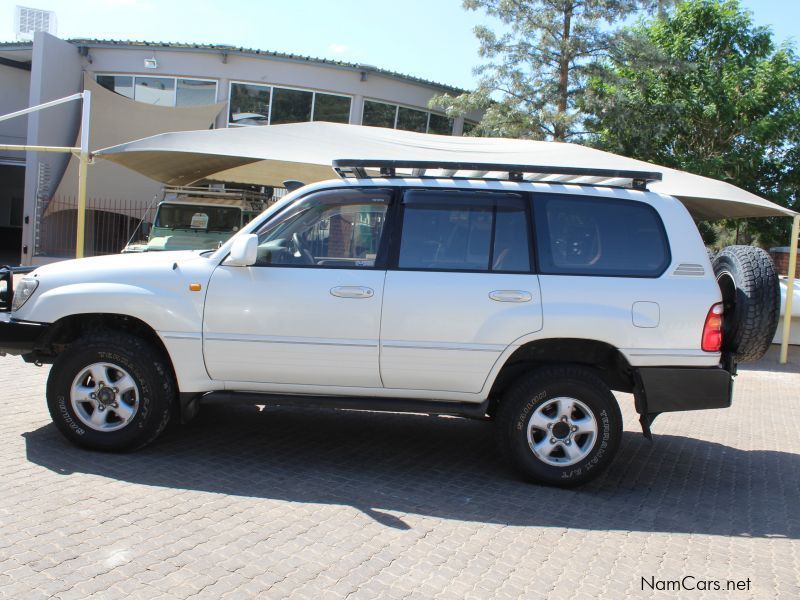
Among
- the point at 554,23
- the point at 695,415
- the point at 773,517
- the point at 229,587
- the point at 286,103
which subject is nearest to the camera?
the point at 229,587

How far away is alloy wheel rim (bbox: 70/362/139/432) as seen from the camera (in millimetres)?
4945

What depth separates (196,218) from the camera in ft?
38.8

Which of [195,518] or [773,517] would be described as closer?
[195,518]

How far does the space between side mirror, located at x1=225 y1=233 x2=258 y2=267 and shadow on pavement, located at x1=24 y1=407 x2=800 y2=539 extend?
140cm

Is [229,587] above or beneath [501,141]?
beneath

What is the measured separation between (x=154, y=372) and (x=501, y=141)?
19.7 feet

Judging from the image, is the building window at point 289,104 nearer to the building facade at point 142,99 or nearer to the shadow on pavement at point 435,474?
the building facade at point 142,99

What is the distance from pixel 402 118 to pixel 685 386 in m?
18.0

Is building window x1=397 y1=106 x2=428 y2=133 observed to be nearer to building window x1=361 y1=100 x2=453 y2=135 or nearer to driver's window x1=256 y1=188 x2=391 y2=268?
building window x1=361 y1=100 x2=453 y2=135

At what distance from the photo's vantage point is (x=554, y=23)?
1633cm

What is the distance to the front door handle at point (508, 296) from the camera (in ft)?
15.6

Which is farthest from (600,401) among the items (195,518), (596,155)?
(596,155)

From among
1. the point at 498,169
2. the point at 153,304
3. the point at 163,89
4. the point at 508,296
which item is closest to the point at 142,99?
the point at 163,89

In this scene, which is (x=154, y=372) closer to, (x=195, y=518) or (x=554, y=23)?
(x=195, y=518)
